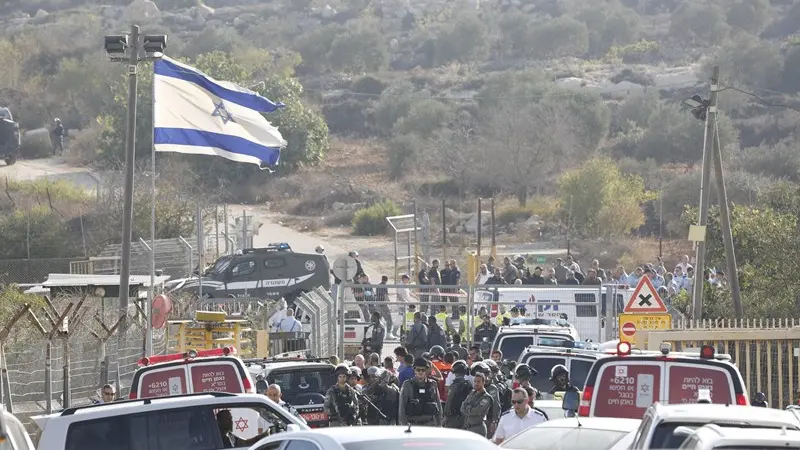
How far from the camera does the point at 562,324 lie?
26828mm

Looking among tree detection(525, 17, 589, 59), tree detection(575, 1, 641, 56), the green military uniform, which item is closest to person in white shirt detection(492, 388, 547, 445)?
the green military uniform

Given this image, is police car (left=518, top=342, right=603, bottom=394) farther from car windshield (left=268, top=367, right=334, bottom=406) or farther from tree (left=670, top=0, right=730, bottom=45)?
tree (left=670, top=0, right=730, bottom=45)

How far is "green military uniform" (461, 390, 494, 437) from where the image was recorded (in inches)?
654

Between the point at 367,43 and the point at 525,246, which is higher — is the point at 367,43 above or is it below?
above

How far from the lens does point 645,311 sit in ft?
74.4

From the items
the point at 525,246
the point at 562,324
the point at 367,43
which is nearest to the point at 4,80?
the point at 367,43

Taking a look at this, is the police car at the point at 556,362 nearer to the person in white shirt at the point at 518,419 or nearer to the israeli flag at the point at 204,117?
the person in white shirt at the point at 518,419

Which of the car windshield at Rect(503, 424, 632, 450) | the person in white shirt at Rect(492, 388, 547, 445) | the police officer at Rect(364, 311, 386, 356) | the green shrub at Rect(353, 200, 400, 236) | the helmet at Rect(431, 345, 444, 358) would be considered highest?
the green shrub at Rect(353, 200, 400, 236)

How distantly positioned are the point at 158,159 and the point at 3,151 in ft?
24.8

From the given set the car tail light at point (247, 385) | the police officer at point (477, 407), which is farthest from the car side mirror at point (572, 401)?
the car tail light at point (247, 385)

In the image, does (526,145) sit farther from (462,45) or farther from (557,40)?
(557,40)

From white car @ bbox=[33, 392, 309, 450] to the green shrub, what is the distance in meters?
50.3

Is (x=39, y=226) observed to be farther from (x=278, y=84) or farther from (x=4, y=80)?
(x=4, y=80)

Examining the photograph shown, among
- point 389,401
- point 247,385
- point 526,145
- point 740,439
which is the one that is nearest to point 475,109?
point 526,145
